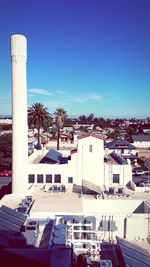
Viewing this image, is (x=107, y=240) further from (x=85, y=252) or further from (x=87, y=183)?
(x=87, y=183)

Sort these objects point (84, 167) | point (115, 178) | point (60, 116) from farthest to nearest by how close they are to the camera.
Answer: point (60, 116), point (115, 178), point (84, 167)

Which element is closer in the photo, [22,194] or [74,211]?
[74,211]

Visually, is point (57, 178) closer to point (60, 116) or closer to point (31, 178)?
point (31, 178)

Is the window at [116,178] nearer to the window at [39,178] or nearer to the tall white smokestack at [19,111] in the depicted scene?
the window at [39,178]

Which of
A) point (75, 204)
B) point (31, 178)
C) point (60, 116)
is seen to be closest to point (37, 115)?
point (60, 116)

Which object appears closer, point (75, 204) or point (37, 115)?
point (75, 204)

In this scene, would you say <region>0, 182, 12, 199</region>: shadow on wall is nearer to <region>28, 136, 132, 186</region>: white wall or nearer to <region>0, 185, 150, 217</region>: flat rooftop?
<region>28, 136, 132, 186</region>: white wall

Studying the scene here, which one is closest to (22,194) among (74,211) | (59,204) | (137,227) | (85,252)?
(59,204)

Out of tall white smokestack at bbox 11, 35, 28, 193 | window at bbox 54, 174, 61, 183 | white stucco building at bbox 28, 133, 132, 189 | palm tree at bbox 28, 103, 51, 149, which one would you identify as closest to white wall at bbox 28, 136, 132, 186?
white stucco building at bbox 28, 133, 132, 189
